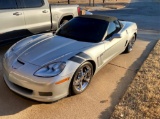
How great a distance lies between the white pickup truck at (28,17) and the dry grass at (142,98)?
3337mm

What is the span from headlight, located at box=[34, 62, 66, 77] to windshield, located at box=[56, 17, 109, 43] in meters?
1.16

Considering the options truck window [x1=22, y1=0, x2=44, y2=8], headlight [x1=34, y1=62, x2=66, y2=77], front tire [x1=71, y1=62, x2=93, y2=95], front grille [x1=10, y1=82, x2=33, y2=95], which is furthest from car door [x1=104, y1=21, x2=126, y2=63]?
truck window [x1=22, y1=0, x2=44, y2=8]

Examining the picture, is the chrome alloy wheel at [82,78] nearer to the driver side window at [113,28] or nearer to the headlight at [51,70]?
the headlight at [51,70]

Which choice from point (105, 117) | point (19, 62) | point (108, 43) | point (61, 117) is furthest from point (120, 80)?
point (19, 62)

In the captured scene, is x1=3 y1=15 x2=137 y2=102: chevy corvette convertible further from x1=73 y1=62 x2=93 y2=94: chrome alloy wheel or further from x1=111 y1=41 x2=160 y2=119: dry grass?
x1=111 y1=41 x2=160 y2=119: dry grass

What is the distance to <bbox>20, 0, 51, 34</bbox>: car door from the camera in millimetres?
5711

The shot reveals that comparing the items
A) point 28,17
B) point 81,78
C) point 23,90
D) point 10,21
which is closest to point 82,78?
point 81,78

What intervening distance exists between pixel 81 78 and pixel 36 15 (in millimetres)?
3148

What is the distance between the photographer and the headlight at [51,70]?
125 inches

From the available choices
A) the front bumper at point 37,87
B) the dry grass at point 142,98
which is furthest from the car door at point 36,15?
the dry grass at point 142,98

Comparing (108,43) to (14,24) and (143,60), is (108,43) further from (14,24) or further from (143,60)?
(14,24)

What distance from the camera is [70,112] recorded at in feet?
10.7

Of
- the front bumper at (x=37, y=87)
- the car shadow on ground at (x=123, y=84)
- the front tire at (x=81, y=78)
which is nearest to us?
the front bumper at (x=37, y=87)

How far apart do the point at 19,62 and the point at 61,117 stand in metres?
1.23
